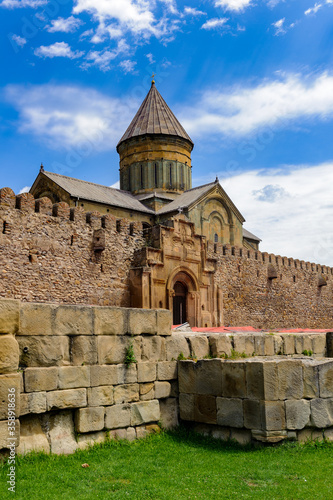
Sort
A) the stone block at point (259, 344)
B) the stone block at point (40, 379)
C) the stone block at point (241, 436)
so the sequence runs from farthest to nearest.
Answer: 1. the stone block at point (259, 344)
2. the stone block at point (241, 436)
3. the stone block at point (40, 379)

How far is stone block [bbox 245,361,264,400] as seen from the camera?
6.40m

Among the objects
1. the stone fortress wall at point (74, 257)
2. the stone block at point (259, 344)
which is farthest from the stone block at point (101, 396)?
the stone fortress wall at point (74, 257)

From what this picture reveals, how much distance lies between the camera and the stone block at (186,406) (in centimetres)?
712

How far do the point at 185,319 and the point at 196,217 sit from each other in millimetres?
9264

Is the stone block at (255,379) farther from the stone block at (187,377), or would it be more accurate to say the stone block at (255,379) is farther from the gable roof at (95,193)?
the gable roof at (95,193)

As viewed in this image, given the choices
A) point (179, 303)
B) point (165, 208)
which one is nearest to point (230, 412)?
point (179, 303)

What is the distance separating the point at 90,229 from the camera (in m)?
16.2

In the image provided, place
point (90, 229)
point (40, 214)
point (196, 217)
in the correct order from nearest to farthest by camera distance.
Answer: point (40, 214) < point (90, 229) < point (196, 217)

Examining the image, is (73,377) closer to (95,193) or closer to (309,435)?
(309,435)

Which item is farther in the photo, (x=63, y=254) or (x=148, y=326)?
(x=63, y=254)

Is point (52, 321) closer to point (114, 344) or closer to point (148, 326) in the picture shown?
point (114, 344)

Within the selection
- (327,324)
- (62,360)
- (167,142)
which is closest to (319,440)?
(62,360)

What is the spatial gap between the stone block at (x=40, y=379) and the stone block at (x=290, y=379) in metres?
2.82

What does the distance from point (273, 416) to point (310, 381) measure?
2.44 ft
